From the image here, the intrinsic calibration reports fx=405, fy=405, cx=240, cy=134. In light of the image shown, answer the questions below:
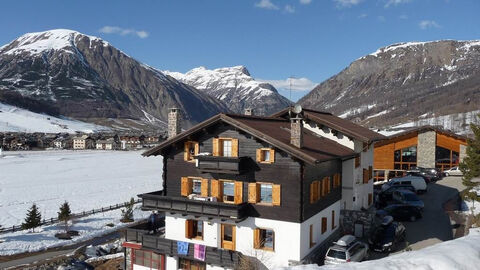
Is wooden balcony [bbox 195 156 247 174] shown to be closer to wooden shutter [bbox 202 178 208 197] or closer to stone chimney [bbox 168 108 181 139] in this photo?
wooden shutter [bbox 202 178 208 197]

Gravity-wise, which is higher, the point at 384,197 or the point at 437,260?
the point at 437,260

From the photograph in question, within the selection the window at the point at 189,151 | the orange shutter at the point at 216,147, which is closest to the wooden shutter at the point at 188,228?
the window at the point at 189,151

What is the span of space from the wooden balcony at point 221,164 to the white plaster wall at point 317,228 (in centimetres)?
476

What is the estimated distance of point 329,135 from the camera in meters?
30.7

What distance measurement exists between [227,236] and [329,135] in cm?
1156

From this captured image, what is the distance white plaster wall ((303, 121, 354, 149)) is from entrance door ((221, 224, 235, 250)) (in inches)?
436

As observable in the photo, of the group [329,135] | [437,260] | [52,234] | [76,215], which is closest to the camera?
[437,260]

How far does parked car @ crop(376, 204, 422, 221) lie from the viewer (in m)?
31.2

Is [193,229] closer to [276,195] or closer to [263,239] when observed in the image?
[263,239]

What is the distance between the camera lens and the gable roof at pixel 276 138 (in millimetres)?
21688

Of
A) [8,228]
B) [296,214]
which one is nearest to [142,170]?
[8,228]

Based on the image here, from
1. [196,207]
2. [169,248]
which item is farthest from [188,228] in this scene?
[196,207]

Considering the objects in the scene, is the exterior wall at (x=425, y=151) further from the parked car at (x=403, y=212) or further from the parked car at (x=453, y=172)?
the parked car at (x=403, y=212)

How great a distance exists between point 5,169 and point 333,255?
4142 inches
